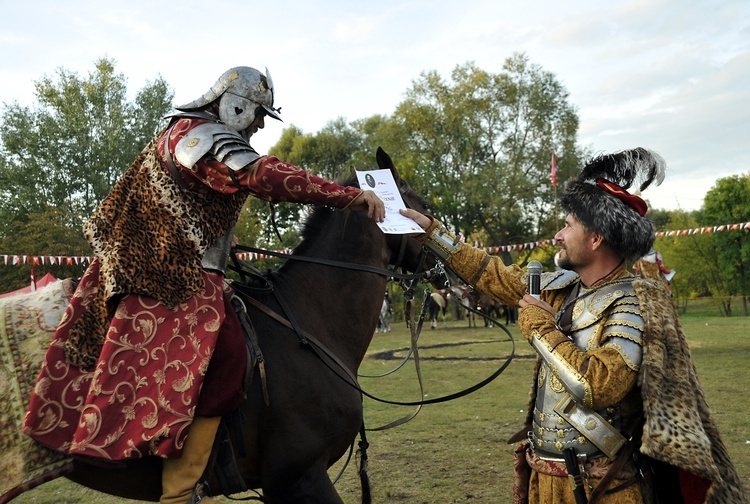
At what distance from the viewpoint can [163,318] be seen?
2.54 m

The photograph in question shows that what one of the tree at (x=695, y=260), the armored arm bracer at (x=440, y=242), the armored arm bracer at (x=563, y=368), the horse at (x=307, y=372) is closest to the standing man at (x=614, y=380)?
the armored arm bracer at (x=563, y=368)

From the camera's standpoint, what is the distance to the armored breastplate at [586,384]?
7.18 feet

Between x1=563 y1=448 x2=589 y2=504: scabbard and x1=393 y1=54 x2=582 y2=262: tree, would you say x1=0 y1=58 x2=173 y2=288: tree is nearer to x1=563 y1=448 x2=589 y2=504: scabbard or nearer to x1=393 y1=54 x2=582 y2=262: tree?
x1=393 y1=54 x2=582 y2=262: tree

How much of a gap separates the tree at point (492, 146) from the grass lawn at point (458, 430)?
753 inches

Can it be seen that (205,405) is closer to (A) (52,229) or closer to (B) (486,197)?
(A) (52,229)

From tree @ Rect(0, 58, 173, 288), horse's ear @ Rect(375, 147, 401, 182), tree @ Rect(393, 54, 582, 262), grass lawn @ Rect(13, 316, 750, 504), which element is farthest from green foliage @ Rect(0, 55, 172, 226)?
horse's ear @ Rect(375, 147, 401, 182)

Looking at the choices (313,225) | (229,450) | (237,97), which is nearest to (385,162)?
(313,225)

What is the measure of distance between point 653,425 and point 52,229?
2230cm

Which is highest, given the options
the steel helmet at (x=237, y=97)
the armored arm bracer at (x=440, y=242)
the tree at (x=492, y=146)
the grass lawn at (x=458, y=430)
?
the tree at (x=492, y=146)

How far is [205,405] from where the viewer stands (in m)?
2.50

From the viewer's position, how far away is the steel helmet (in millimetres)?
2820

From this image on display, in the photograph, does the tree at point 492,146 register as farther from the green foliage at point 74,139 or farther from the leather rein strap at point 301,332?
the leather rein strap at point 301,332

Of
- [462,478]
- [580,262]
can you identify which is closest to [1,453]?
[580,262]

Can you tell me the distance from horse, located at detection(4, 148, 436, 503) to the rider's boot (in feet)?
0.35
